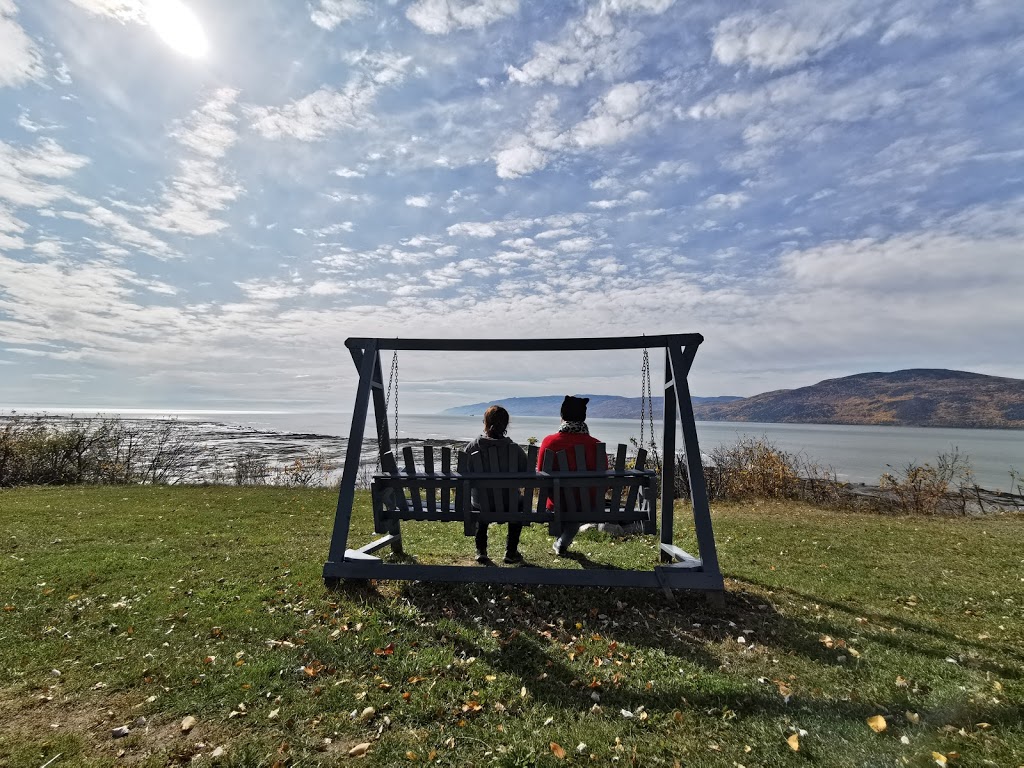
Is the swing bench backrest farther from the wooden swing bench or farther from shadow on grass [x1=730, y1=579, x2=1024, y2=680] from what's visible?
shadow on grass [x1=730, y1=579, x2=1024, y2=680]

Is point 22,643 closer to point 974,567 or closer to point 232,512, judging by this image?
point 232,512

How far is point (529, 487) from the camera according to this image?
5805 mm

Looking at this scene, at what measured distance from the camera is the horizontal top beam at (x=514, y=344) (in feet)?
21.3

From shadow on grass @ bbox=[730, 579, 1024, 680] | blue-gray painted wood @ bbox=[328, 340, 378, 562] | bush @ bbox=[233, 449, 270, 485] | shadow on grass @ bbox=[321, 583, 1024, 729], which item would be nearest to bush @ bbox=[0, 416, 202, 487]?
bush @ bbox=[233, 449, 270, 485]

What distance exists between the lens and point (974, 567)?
7.53 metres

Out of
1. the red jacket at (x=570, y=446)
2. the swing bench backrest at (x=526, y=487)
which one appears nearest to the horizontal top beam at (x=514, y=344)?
the red jacket at (x=570, y=446)

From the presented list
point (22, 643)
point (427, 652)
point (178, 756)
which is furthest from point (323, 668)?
point (22, 643)

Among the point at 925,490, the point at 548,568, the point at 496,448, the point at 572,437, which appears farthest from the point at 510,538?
the point at 925,490

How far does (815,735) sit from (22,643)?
6.44 metres

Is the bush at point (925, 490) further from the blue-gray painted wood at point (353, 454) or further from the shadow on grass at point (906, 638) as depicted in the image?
the blue-gray painted wood at point (353, 454)

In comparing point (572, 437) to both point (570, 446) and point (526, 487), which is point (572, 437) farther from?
point (526, 487)

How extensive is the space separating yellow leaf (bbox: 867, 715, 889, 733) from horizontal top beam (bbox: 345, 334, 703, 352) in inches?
157

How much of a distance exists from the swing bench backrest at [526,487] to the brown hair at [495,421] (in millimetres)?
800

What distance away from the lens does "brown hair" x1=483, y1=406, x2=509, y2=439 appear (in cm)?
666
